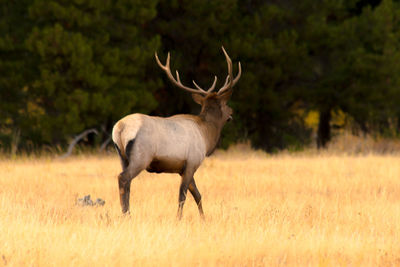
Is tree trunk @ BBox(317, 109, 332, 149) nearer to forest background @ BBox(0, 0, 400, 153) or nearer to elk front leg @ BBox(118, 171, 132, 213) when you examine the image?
forest background @ BBox(0, 0, 400, 153)

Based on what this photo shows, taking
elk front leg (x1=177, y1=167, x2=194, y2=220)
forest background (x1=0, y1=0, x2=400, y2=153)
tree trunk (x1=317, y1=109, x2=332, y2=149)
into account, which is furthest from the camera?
tree trunk (x1=317, y1=109, x2=332, y2=149)

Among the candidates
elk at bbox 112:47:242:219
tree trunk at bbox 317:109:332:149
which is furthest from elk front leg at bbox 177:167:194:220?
tree trunk at bbox 317:109:332:149

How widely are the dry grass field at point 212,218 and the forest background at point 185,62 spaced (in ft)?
8.27

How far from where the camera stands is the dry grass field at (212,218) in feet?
18.0

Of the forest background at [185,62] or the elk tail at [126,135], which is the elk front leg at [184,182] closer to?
the elk tail at [126,135]

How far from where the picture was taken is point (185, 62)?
1797cm

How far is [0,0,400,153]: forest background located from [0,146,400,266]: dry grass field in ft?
8.27

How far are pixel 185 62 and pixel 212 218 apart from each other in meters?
10.7

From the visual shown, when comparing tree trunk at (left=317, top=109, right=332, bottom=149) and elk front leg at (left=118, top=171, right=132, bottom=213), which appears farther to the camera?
tree trunk at (left=317, top=109, right=332, bottom=149)

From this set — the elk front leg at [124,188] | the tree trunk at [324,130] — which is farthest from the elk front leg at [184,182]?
the tree trunk at [324,130]

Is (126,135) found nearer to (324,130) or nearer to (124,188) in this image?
(124,188)

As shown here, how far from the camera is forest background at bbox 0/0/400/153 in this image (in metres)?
15.3

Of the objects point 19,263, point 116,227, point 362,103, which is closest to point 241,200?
point 116,227

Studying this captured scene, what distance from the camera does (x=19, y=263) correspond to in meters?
5.14
